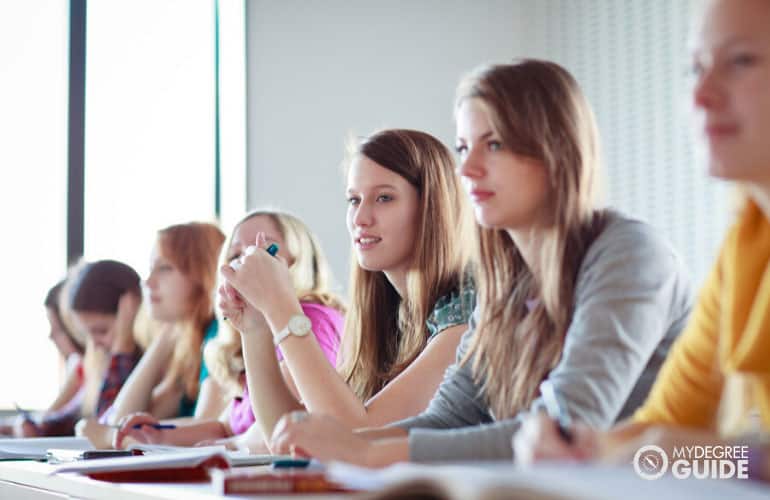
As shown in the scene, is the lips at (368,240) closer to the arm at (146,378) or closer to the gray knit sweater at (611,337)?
the gray knit sweater at (611,337)

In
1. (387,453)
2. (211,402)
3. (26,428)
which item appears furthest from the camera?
(26,428)

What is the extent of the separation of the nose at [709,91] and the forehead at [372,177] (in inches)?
44.9

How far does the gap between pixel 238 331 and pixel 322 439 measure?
1269 millimetres

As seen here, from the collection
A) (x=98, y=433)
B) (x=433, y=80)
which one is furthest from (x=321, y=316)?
(x=433, y=80)

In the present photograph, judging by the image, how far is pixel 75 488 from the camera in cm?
139

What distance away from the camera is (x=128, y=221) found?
4758mm

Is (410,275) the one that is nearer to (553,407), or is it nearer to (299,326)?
(299,326)

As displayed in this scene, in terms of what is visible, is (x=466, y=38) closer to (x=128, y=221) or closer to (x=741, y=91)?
(x=128, y=221)

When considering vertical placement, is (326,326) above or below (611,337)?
below

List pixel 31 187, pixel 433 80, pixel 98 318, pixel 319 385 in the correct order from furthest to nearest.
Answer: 1. pixel 433 80
2. pixel 31 187
3. pixel 98 318
4. pixel 319 385

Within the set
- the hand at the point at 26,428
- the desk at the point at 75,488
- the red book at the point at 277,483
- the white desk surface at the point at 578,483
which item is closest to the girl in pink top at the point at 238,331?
the desk at the point at 75,488

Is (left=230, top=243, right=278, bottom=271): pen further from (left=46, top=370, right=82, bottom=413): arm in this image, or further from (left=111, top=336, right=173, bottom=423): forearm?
(left=46, top=370, right=82, bottom=413): arm

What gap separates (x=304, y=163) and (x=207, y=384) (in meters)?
2.11

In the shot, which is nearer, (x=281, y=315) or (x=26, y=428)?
(x=281, y=315)
